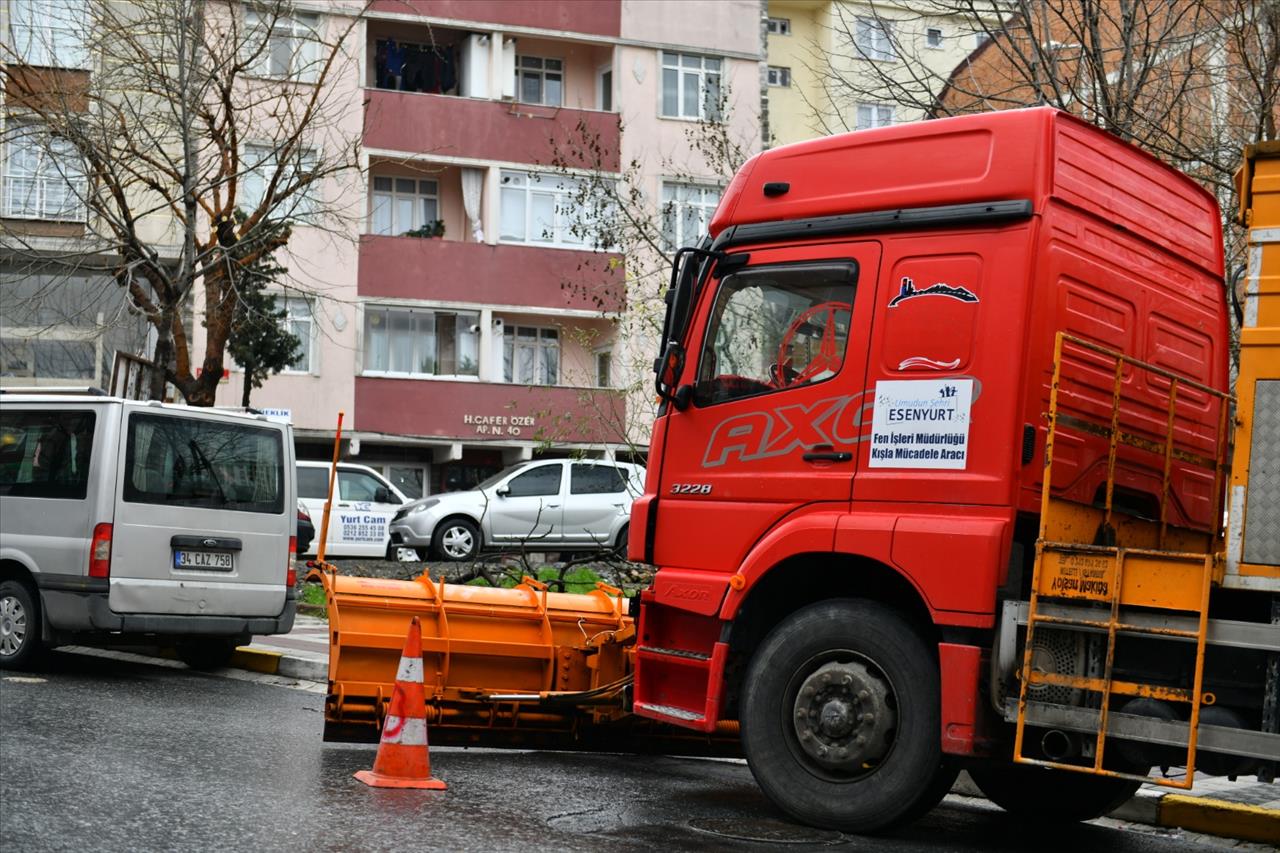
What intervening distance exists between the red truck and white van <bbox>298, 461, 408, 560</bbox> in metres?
19.8

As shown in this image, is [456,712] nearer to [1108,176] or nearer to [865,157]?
A: [865,157]

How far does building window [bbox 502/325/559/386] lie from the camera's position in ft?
129

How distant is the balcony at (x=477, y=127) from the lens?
125ft

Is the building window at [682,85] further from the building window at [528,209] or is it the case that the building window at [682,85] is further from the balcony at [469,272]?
the balcony at [469,272]

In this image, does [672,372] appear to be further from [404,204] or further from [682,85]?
[682,85]

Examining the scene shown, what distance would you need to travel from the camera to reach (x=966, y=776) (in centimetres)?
983

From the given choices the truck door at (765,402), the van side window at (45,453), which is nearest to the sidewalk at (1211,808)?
the truck door at (765,402)

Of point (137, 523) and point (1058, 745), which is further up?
point (137, 523)

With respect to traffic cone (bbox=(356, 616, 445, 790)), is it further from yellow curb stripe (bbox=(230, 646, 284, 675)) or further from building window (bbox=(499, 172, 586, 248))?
building window (bbox=(499, 172, 586, 248))

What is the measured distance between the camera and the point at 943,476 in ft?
25.4

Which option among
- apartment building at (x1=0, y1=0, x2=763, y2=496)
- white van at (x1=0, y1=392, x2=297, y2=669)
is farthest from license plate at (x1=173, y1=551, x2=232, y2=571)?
apartment building at (x1=0, y1=0, x2=763, y2=496)

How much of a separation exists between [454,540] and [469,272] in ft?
40.2

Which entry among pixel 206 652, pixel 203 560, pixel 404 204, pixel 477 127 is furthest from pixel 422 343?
pixel 203 560

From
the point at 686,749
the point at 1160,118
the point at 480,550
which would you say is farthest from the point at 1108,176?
the point at 480,550
